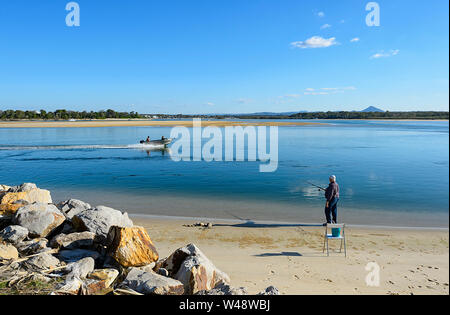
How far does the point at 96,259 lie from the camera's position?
718cm

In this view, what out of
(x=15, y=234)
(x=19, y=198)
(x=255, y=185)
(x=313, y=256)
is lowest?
(x=313, y=256)

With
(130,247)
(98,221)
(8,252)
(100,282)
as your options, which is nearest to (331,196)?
(130,247)

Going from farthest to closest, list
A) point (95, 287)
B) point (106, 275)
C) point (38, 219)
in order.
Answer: point (38, 219) → point (106, 275) → point (95, 287)

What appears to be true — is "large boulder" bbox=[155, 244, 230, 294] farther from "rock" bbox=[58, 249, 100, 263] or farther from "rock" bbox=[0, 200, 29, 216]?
"rock" bbox=[0, 200, 29, 216]

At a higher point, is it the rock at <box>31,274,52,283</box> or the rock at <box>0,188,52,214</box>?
the rock at <box>0,188,52,214</box>

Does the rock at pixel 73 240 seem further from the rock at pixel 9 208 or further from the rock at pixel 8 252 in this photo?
the rock at pixel 9 208

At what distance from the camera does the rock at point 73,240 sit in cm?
753

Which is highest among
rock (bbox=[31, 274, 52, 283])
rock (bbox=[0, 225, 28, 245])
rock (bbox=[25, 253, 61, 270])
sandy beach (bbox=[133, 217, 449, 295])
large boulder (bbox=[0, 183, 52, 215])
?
large boulder (bbox=[0, 183, 52, 215])

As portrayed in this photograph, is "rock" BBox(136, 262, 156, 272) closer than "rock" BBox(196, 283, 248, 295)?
No

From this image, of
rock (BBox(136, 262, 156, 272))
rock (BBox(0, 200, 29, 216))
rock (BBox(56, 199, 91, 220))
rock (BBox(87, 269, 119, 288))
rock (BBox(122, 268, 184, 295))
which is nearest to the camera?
rock (BBox(122, 268, 184, 295))

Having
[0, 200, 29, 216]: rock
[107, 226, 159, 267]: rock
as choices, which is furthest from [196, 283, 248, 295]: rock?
[0, 200, 29, 216]: rock

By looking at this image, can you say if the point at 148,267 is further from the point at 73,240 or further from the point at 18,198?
the point at 18,198

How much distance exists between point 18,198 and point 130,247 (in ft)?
17.8

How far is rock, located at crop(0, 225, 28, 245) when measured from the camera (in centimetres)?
759
